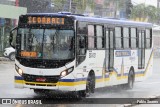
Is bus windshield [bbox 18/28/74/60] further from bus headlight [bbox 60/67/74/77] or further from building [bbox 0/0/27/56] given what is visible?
building [bbox 0/0/27/56]

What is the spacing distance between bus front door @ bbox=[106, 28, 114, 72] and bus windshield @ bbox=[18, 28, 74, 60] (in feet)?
10.2

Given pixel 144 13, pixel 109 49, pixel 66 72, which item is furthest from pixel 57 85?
pixel 144 13

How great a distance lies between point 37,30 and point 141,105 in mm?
3929

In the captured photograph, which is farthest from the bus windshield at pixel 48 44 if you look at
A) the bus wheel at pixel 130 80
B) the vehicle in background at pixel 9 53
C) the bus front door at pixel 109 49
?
the vehicle in background at pixel 9 53

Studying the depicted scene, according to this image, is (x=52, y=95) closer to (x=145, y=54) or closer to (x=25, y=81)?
(x=25, y=81)

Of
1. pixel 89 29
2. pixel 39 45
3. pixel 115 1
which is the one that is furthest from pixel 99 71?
pixel 115 1

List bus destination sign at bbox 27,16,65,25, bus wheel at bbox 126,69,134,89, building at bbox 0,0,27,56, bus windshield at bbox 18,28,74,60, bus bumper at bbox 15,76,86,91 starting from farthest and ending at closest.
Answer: building at bbox 0,0,27,56
bus wheel at bbox 126,69,134,89
bus destination sign at bbox 27,16,65,25
bus windshield at bbox 18,28,74,60
bus bumper at bbox 15,76,86,91

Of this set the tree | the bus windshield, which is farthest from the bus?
the tree

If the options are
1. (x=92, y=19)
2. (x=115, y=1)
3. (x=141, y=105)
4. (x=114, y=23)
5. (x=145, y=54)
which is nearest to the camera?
(x=141, y=105)

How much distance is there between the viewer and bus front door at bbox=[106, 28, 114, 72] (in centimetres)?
1878

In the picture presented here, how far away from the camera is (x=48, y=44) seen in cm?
1587

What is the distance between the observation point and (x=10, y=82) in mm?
20688

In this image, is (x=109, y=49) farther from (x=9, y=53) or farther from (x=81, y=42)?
(x=9, y=53)

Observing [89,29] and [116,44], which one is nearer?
[89,29]
